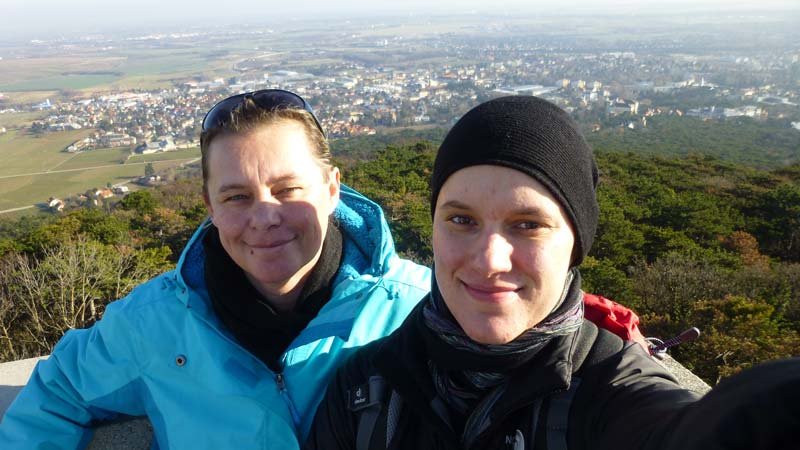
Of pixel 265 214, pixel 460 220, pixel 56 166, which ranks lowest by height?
pixel 56 166

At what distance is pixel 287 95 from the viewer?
5.61 feet

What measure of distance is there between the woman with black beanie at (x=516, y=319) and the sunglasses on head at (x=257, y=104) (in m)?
0.69

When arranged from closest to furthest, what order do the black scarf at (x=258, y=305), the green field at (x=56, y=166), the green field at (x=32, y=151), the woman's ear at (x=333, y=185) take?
1. the black scarf at (x=258, y=305)
2. the woman's ear at (x=333, y=185)
3. the green field at (x=56, y=166)
4. the green field at (x=32, y=151)

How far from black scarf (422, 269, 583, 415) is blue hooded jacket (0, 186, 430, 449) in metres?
0.38

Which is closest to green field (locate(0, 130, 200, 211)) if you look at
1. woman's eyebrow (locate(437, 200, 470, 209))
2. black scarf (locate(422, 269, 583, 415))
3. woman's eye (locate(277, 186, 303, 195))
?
woman's eye (locate(277, 186, 303, 195))

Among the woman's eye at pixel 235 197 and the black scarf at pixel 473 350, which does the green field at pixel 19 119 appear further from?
the black scarf at pixel 473 350

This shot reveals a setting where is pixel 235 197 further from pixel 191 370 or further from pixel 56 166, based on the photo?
pixel 56 166

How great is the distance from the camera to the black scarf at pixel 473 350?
112 cm

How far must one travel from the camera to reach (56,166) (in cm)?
3775

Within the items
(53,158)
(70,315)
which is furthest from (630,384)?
(53,158)

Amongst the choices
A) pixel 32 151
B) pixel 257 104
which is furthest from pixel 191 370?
pixel 32 151

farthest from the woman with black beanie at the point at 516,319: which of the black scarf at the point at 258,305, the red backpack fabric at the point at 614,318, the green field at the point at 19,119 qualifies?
the green field at the point at 19,119

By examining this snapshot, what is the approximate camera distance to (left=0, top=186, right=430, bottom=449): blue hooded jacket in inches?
59.3

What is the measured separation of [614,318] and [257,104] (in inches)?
50.5
